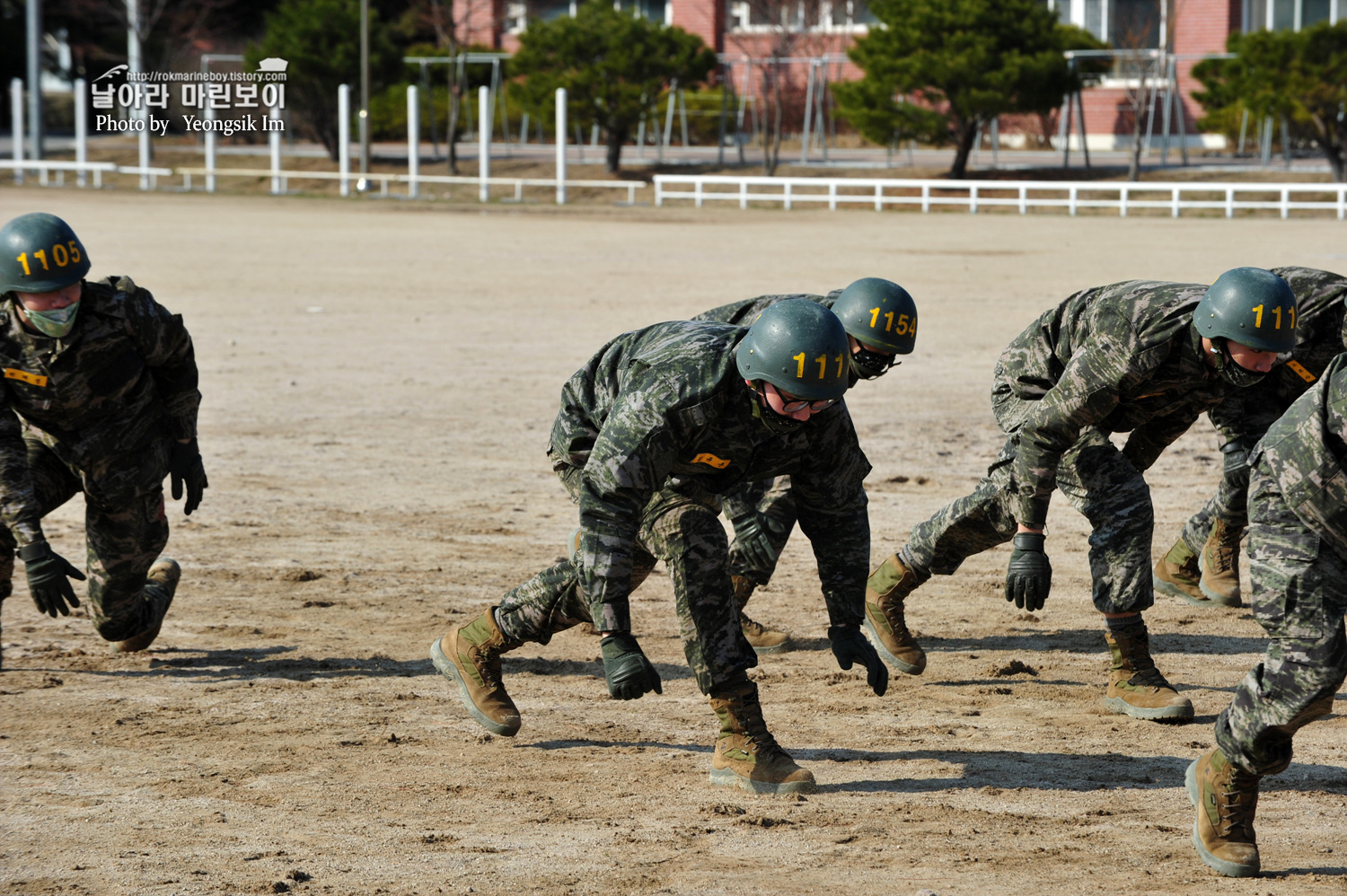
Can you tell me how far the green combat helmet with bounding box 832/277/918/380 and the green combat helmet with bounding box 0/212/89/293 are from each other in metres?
3.11

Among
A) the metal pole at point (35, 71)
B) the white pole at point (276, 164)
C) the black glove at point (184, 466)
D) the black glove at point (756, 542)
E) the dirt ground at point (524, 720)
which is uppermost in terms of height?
the metal pole at point (35, 71)

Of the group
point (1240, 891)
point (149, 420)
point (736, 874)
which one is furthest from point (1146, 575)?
point (149, 420)

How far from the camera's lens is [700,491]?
558cm

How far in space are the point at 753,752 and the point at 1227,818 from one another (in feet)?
5.19

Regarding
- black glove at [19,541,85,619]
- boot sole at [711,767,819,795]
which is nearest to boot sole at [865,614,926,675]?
boot sole at [711,767,819,795]

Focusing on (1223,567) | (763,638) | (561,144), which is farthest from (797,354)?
(561,144)

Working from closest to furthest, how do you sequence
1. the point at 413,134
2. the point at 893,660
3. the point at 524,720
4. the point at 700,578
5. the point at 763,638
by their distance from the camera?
the point at 700,578 → the point at 524,720 → the point at 893,660 → the point at 763,638 → the point at 413,134

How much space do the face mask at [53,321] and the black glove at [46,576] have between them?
0.86 metres

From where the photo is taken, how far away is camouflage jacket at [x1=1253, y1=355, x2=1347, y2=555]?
441 centimetres

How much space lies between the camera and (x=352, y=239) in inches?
1137

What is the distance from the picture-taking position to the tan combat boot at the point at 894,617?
7105 millimetres

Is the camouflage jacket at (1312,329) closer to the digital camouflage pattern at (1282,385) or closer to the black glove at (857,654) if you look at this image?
the digital camouflage pattern at (1282,385)

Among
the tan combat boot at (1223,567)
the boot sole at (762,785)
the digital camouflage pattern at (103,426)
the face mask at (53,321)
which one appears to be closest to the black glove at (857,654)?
Result: the boot sole at (762,785)

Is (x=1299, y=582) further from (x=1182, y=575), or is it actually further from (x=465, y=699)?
(x=1182, y=575)
